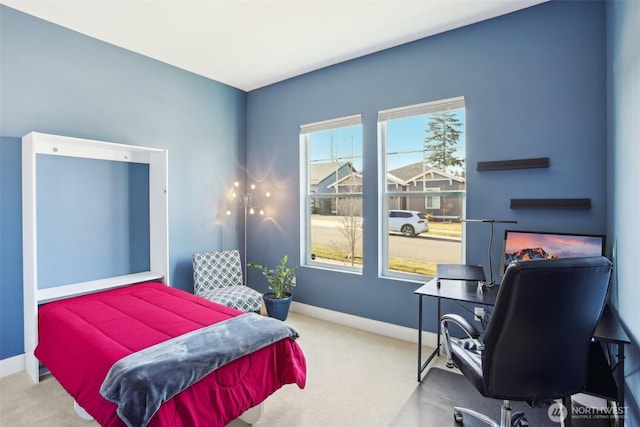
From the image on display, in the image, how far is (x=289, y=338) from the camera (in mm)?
2084

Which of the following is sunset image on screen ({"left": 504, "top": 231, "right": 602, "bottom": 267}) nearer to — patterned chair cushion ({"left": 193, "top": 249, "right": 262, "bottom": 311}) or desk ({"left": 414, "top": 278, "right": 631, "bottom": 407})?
desk ({"left": 414, "top": 278, "right": 631, "bottom": 407})

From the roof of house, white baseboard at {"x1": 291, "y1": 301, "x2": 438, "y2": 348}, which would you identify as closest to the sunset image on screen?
the roof of house

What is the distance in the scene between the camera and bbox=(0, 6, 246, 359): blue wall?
258 centimetres

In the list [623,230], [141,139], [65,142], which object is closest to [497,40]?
[623,230]

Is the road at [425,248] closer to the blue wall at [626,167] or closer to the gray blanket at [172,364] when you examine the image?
the blue wall at [626,167]

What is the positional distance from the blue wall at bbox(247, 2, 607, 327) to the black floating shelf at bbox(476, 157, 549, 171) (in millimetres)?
54

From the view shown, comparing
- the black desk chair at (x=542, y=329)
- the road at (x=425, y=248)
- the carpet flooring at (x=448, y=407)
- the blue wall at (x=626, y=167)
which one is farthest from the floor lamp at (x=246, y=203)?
the blue wall at (x=626, y=167)

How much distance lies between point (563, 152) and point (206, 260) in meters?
3.59

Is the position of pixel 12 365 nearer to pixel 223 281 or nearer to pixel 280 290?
pixel 223 281

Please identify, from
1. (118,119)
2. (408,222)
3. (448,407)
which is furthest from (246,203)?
(448,407)

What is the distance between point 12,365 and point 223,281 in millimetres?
1851

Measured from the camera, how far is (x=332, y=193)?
386 cm

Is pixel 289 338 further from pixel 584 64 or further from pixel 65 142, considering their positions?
pixel 584 64

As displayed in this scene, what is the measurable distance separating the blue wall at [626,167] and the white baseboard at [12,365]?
4.14 metres
